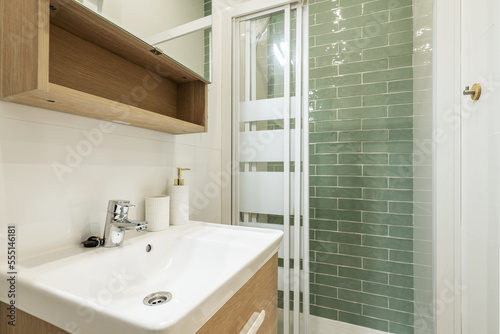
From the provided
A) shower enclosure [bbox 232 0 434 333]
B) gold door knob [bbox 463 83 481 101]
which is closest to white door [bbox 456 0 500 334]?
gold door knob [bbox 463 83 481 101]

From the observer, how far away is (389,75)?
1.57 m

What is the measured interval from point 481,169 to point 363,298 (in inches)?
46.8

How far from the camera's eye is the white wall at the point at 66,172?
0.56m

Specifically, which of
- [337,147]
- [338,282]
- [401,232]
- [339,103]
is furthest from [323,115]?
[338,282]

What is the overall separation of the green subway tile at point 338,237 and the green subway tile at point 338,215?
104mm

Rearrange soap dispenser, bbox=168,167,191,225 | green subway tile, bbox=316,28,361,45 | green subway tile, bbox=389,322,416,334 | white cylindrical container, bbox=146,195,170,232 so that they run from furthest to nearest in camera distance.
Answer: green subway tile, bbox=316,28,361,45 < green subway tile, bbox=389,322,416,334 < soap dispenser, bbox=168,167,191,225 < white cylindrical container, bbox=146,195,170,232

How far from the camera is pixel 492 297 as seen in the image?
2.38 ft

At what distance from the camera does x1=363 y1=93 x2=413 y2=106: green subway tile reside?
1540 mm

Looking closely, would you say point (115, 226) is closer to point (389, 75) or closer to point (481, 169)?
point (481, 169)

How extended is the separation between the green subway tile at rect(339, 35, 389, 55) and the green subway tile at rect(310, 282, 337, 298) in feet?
4.90

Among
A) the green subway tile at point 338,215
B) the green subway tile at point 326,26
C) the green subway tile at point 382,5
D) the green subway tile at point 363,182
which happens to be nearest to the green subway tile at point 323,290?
the green subway tile at point 338,215

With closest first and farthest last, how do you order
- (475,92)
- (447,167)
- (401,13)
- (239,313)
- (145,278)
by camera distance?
(239,313)
(145,278)
(475,92)
(447,167)
(401,13)

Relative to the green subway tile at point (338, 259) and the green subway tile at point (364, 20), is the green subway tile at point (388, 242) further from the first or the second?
the green subway tile at point (364, 20)

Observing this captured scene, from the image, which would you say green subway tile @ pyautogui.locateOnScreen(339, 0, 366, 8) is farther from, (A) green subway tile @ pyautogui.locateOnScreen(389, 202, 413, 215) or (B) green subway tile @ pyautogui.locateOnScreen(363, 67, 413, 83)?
(A) green subway tile @ pyautogui.locateOnScreen(389, 202, 413, 215)
